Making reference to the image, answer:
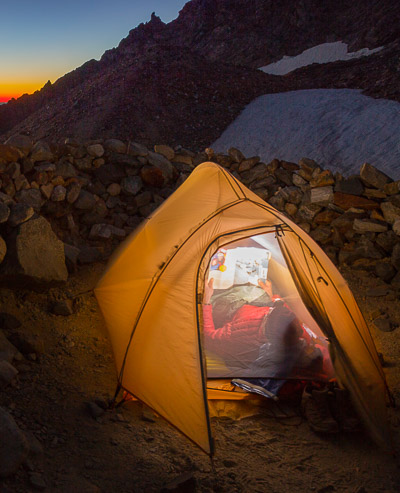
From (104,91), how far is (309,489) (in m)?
18.5

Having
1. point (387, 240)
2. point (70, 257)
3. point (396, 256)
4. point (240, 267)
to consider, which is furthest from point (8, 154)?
point (396, 256)

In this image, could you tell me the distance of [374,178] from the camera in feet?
22.0

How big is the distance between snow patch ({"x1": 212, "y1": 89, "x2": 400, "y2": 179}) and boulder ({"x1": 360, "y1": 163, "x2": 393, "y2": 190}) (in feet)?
10.9

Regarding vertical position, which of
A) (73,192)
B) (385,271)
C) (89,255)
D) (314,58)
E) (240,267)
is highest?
(314,58)

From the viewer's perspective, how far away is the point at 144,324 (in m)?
4.16

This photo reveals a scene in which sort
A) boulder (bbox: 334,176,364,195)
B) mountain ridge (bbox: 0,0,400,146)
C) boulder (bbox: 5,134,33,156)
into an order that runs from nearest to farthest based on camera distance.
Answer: boulder (bbox: 5,134,33,156)
boulder (bbox: 334,176,364,195)
mountain ridge (bbox: 0,0,400,146)

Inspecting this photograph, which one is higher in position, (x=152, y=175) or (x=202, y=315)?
(x=152, y=175)

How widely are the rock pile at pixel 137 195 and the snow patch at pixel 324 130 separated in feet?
10.9

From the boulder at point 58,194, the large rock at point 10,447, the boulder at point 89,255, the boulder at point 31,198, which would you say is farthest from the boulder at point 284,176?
the large rock at point 10,447

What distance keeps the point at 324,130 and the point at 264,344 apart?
10292mm

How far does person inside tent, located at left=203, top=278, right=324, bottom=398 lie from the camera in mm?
4508

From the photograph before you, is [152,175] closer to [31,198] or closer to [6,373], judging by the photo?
[31,198]

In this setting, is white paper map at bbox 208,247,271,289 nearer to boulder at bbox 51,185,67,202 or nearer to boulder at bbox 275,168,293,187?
boulder at bbox 275,168,293,187

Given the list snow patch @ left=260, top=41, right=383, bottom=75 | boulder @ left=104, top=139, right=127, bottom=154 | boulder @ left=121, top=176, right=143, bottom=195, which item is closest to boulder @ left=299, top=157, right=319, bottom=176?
boulder @ left=121, top=176, right=143, bottom=195
